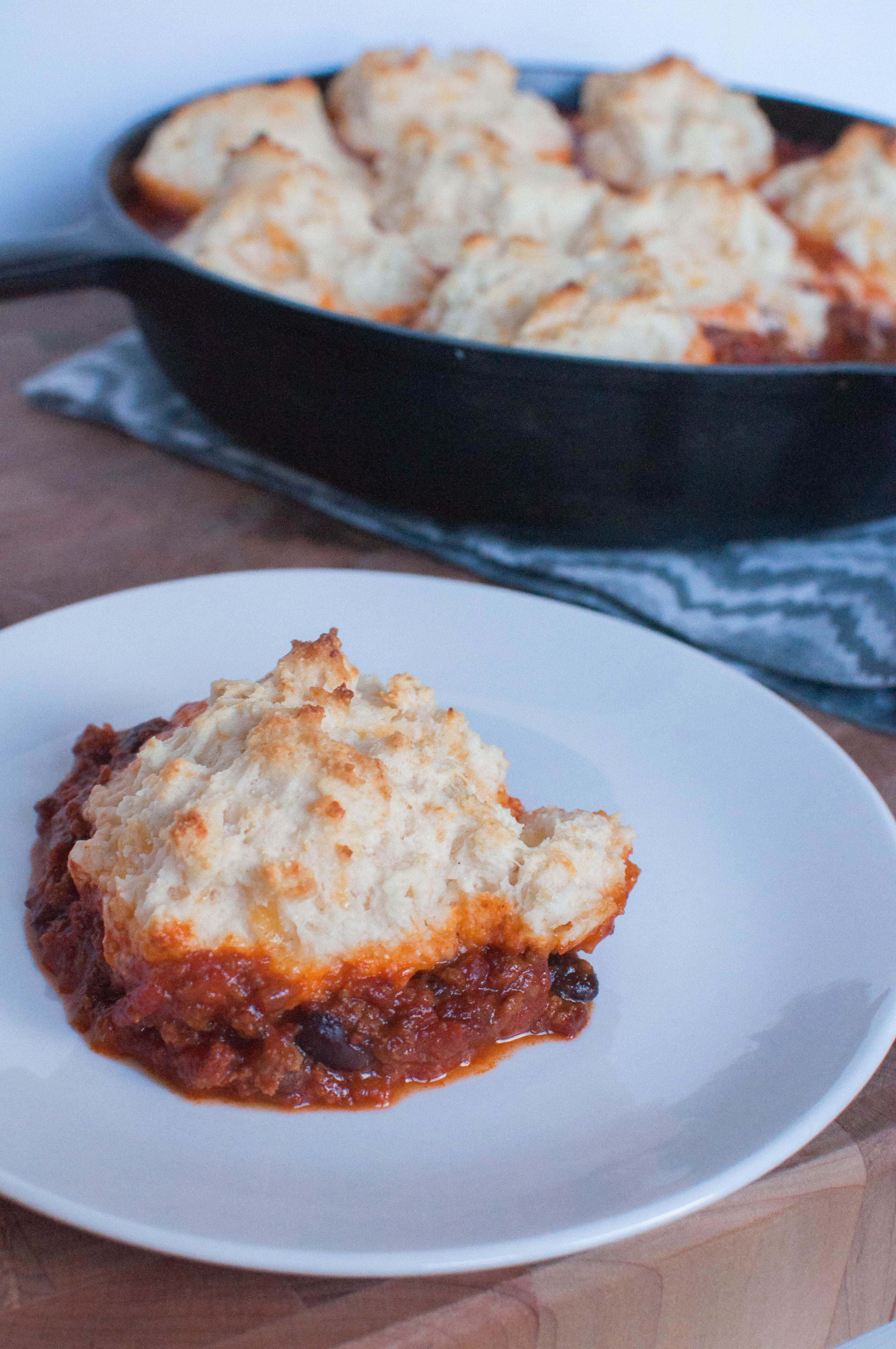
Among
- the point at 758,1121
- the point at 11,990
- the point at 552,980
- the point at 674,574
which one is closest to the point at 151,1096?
the point at 11,990

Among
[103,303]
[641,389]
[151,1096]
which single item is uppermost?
[641,389]

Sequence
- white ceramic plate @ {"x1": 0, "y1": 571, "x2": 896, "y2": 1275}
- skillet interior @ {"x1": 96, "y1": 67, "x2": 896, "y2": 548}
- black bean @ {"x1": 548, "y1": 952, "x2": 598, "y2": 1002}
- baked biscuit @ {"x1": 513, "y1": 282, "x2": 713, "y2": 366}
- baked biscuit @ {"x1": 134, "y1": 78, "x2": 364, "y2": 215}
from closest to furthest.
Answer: white ceramic plate @ {"x1": 0, "y1": 571, "x2": 896, "y2": 1275} → black bean @ {"x1": 548, "y1": 952, "x2": 598, "y2": 1002} → skillet interior @ {"x1": 96, "y1": 67, "x2": 896, "y2": 548} → baked biscuit @ {"x1": 513, "y1": 282, "x2": 713, "y2": 366} → baked biscuit @ {"x1": 134, "y1": 78, "x2": 364, "y2": 215}

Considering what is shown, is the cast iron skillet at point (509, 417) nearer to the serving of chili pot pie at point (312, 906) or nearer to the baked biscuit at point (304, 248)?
the baked biscuit at point (304, 248)

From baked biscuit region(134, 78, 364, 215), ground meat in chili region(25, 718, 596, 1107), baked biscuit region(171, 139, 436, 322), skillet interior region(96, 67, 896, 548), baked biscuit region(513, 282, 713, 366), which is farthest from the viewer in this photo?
baked biscuit region(134, 78, 364, 215)

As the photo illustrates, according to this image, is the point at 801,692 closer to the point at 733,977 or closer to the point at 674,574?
the point at 674,574

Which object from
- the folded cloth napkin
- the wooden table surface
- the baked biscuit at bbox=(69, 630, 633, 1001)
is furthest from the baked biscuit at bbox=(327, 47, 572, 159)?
the wooden table surface

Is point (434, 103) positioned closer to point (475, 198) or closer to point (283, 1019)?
point (475, 198)

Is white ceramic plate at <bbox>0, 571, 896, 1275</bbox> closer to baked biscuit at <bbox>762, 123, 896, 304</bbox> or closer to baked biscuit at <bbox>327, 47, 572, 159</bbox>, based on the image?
baked biscuit at <bbox>762, 123, 896, 304</bbox>

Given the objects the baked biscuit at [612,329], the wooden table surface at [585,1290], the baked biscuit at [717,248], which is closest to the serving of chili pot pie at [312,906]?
the wooden table surface at [585,1290]
